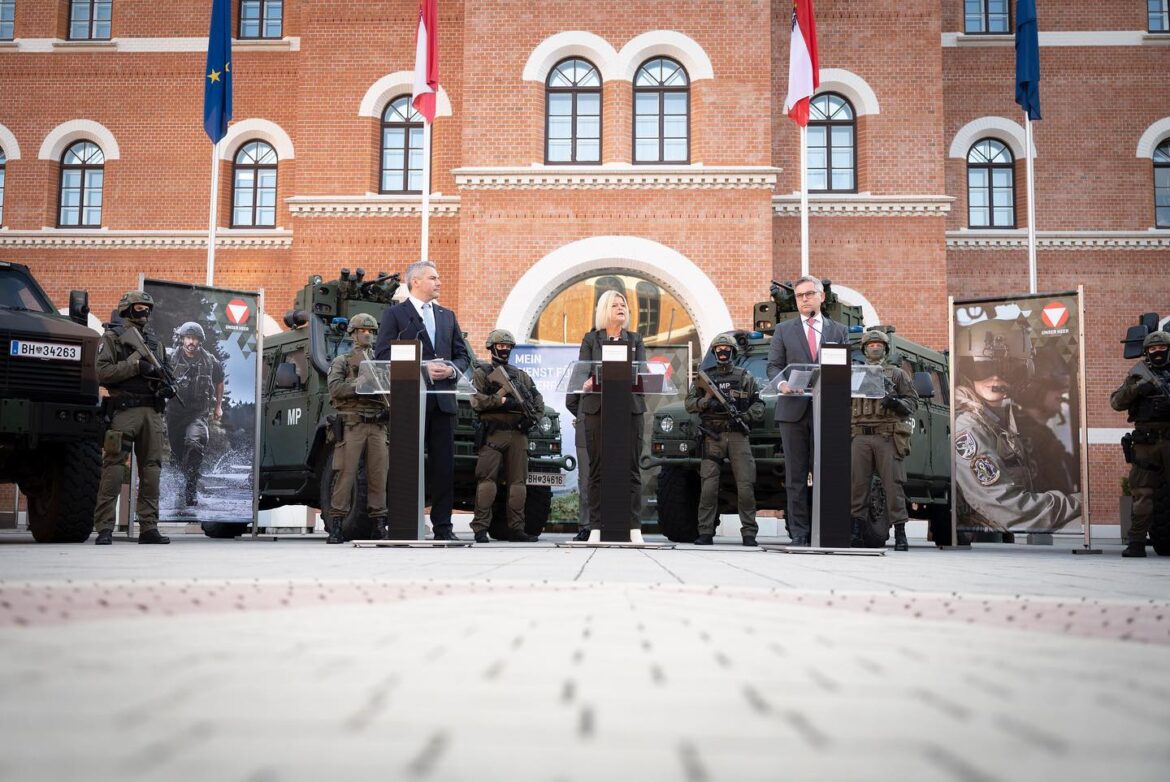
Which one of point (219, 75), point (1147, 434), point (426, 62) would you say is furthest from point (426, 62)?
point (1147, 434)

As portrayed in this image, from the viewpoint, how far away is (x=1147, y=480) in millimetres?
10711

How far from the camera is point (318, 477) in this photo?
480 inches

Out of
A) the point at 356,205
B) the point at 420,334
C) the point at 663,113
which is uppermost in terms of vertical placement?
the point at 663,113

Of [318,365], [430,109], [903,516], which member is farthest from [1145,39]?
[318,365]

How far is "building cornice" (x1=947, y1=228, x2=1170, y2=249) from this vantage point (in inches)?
934

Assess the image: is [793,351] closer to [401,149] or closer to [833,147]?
[833,147]

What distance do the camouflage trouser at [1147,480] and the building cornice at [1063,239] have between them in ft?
44.8

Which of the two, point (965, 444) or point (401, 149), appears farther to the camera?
point (401, 149)

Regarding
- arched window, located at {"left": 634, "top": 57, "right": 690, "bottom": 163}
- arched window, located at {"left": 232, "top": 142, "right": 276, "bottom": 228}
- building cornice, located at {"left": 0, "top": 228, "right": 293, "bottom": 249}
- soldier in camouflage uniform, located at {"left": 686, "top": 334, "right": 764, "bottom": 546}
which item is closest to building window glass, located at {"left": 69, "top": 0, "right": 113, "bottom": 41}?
arched window, located at {"left": 232, "top": 142, "right": 276, "bottom": 228}

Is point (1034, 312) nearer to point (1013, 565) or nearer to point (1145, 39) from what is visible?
point (1013, 565)

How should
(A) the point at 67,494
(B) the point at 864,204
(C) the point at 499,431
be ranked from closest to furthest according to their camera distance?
(A) the point at 67,494, (C) the point at 499,431, (B) the point at 864,204

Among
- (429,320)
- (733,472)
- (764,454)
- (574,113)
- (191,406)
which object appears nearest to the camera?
(429,320)

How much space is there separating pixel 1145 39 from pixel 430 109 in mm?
13799

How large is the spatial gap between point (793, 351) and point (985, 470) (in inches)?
120
